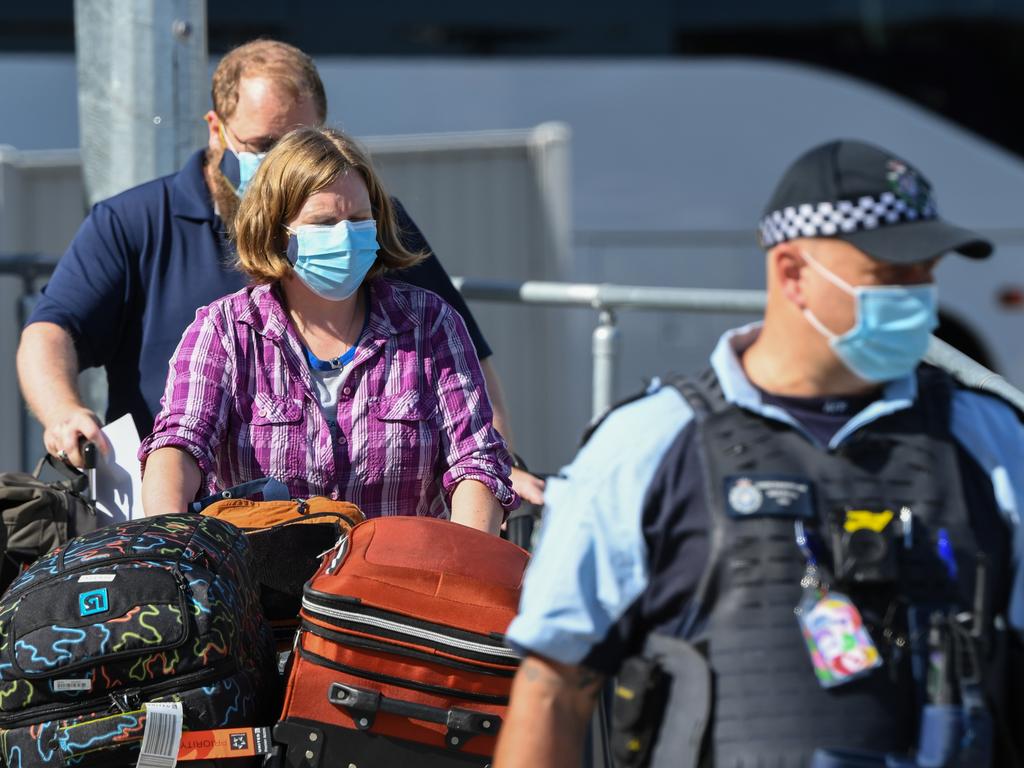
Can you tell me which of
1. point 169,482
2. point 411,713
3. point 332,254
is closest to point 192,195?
point 332,254

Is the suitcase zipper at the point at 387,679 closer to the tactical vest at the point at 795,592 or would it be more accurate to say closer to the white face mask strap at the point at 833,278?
the tactical vest at the point at 795,592

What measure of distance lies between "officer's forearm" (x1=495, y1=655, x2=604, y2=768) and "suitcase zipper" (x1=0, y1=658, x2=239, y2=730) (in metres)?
0.74

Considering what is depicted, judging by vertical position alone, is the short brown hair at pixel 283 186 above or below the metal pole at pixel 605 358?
above

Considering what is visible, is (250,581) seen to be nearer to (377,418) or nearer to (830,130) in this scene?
(377,418)

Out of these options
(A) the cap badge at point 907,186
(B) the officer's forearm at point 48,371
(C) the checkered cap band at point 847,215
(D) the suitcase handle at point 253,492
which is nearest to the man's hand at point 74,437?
(B) the officer's forearm at point 48,371

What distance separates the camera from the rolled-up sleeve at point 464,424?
3.01 meters

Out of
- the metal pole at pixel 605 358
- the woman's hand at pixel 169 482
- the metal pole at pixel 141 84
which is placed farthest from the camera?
the metal pole at pixel 605 358

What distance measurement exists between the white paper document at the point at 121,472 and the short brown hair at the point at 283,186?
0.42 meters

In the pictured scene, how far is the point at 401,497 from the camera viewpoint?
3012mm

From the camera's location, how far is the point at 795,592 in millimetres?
1801

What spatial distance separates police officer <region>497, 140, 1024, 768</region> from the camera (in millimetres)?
1795

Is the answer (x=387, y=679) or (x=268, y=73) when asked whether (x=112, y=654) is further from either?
(x=268, y=73)

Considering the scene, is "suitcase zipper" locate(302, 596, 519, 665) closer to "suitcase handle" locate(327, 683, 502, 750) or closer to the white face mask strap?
"suitcase handle" locate(327, 683, 502, 750)

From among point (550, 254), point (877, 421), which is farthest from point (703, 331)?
point (877, 421)
